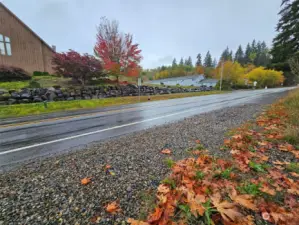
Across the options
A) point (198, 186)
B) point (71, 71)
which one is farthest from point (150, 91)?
point (198, 186)

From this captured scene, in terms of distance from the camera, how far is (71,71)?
14422 mm

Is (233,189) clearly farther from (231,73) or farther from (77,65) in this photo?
(231,73)

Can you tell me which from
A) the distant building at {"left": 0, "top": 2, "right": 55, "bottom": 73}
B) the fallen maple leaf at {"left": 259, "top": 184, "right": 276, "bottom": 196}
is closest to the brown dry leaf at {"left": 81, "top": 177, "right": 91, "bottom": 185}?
the fallen maple leaf at {"left": 259, "top": 184, "right": 276, "bottom": 196}

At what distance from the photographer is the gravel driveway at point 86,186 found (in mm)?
1691

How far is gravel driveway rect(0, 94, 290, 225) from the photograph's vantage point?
5.55 ft

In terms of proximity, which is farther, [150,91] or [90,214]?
[150,91]

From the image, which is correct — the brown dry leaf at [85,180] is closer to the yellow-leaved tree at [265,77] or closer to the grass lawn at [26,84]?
the grass lawn at [26,84]

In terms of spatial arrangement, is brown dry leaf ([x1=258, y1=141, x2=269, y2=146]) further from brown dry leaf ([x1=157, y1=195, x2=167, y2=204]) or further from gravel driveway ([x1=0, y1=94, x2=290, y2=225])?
brown dry leaf ([x1=157, y1=195, x2=167, y2=204])

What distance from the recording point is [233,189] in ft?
6.01

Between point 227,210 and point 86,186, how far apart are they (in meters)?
1.86

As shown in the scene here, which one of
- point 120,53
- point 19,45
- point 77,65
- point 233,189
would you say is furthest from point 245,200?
point 19,45

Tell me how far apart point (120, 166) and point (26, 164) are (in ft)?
6.58

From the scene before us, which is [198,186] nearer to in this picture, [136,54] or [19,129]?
[19,129]

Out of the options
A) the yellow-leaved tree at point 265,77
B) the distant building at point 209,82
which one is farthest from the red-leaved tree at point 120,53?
the yellow-leaved tree at point 265,77
